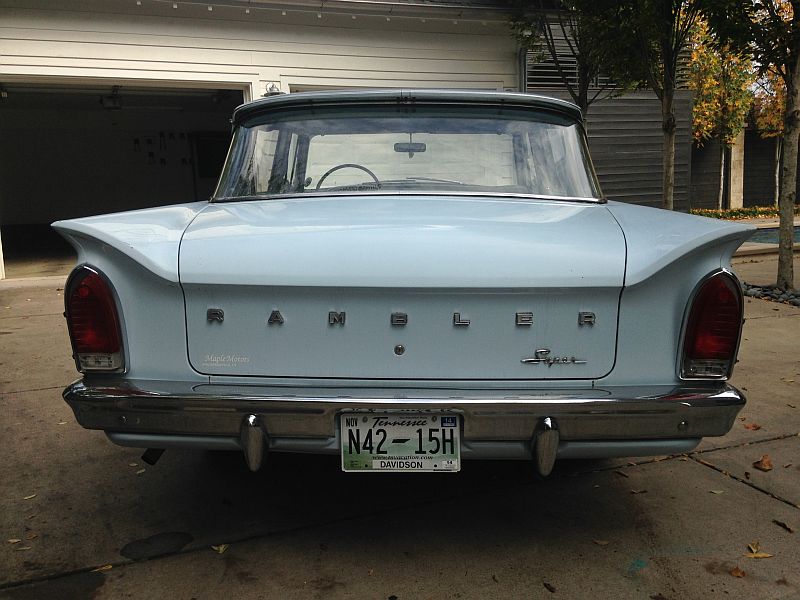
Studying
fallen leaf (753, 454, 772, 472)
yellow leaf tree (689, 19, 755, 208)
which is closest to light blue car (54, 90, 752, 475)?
fallen leaf (753, 454, 772, 472)

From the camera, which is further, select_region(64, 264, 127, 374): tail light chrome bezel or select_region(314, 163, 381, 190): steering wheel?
select_region(314, 163, 381, 190): steering wheel

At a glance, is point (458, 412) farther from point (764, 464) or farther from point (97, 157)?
point (97, 157)

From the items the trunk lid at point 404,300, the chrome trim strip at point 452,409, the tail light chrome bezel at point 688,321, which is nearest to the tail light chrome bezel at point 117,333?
the chrome trim strip at point 452,409

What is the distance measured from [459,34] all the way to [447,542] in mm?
10209

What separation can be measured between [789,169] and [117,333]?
24.9 ft

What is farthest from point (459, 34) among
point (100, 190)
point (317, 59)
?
point (100, 190)

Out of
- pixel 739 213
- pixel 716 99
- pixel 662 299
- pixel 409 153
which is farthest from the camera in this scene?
pixel 716 99

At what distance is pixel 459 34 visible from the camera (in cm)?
1138

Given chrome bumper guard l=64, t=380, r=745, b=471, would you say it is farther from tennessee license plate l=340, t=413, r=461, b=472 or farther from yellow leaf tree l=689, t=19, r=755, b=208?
yellow leaf tree l=689, t=19, r=755, b=208

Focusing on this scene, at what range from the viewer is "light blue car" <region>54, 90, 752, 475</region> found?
216 centimetres

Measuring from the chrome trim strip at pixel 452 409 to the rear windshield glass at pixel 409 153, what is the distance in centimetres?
103

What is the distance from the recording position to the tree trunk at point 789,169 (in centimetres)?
740

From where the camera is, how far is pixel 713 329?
2.23 m

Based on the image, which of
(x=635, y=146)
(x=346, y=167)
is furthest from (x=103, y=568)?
(x=635, y=146)
